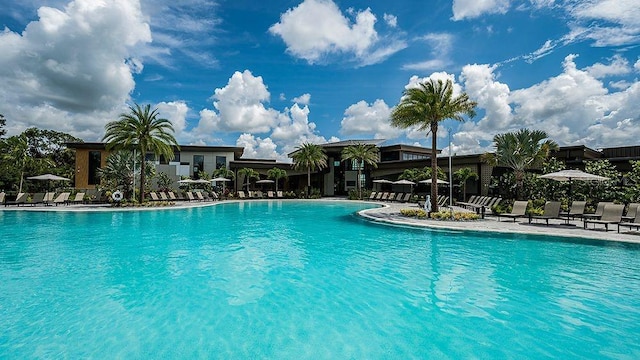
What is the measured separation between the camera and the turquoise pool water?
4.45 metres

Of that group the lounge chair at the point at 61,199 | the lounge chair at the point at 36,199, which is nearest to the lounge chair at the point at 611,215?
the lounge chair at the point at 61,199

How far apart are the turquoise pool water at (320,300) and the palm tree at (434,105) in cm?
902

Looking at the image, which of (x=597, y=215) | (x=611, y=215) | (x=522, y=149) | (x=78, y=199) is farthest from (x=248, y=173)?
(x=611, y=215)

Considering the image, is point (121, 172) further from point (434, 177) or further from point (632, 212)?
point (632, 212)

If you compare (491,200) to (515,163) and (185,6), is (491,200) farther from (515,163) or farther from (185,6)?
(185,6)

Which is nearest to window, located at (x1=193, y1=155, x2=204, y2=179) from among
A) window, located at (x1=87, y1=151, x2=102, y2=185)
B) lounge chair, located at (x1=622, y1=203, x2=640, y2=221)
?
window, located at (x1=87, y1=151, x2=102, y2=185)

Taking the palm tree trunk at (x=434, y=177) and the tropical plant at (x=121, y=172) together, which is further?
the tropical plant at (x=121, y=172)

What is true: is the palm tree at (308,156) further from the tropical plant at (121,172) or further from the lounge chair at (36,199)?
the lounge chair at (36,199)

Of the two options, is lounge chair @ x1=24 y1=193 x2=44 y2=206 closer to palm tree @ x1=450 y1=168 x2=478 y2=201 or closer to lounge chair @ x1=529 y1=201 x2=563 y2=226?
lounge chair @ x1=529 y1=201 x2=563 y2=226

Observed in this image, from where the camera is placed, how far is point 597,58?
16078 millimetres

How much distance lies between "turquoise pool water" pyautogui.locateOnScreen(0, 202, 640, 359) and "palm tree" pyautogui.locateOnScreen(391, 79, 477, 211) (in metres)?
9.02

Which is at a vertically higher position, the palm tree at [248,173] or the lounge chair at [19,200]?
the palm tree at [248,173]

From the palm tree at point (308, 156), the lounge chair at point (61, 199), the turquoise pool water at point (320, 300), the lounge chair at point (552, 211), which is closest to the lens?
the turquoise pool water at point (320, 300)

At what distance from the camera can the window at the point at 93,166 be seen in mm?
38500
